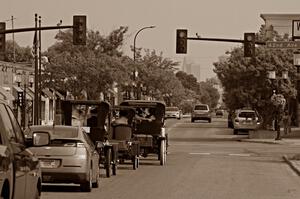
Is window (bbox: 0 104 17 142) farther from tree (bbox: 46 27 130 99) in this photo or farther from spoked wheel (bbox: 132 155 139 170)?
tree (bbox: 46 27 130 99)

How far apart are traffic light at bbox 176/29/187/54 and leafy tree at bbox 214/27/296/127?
53.8 ft

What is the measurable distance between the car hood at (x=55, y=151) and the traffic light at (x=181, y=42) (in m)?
24.9

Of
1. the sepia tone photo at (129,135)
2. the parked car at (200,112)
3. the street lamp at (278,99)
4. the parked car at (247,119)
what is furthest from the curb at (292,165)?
the parked car at (200,112)

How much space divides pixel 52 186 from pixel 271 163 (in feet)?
48.0

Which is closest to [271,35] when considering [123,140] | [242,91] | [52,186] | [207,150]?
[242,91]

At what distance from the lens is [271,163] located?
34.2 metres

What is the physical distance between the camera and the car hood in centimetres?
1952

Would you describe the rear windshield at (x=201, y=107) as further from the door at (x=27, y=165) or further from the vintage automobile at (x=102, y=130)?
the door at (x=27, y=165)

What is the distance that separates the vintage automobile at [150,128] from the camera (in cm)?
3128

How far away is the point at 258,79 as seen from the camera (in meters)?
60.8

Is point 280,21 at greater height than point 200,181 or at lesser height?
greater

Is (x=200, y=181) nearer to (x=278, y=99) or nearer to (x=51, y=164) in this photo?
(x=51, y=164)

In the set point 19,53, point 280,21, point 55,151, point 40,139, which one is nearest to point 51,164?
point 55,151

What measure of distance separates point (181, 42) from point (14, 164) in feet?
111
